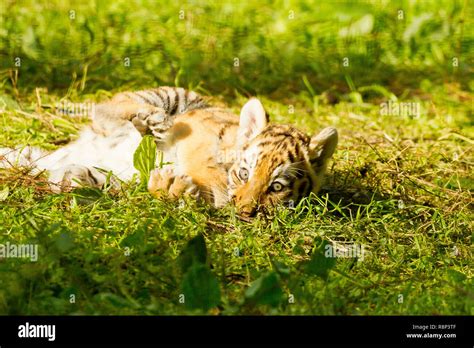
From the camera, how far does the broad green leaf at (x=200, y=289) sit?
4.98 m

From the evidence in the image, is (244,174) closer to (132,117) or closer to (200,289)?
(132,117)

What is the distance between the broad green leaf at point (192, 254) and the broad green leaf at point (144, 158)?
1.35 meters

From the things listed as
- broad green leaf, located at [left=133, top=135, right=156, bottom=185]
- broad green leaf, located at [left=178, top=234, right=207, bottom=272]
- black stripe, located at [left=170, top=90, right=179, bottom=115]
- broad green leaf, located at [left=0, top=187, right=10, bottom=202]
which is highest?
black stripe, located at [left=170, top=90, right=179, bottom=115]

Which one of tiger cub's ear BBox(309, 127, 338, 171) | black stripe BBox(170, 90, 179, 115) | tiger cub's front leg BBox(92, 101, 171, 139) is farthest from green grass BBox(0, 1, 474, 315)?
black stripe BBox(170, 90, 179, 115)

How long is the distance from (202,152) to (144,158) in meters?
0.47

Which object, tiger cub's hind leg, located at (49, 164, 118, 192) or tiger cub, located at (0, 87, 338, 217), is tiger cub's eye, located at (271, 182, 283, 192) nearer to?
tiger cub, located at (0, 87, 338, 217)

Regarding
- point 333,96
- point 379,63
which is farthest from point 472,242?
point 379,63

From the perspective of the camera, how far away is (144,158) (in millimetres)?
6594

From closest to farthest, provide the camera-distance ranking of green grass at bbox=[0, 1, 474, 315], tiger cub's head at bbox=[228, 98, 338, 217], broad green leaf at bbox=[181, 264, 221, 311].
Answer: broad green leaf at bbox=[181, 264, 221, 311] → green grass at bbox=[0, 1, 474, 315] → tiger cub's head at bbox=[228, 98, 338, 217]

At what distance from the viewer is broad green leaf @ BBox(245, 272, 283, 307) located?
5000mm

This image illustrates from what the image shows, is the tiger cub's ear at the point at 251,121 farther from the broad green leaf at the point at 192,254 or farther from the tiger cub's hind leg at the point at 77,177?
the broad green leaf at the point at 192,254
